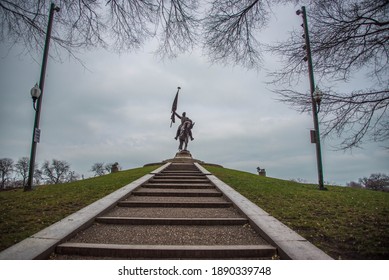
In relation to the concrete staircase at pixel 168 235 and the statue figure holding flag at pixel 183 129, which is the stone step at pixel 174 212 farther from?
the statue figure holding flag at pixel 183 129

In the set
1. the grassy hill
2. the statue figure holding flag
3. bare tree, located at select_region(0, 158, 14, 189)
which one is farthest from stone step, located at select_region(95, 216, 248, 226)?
bare tree, located at select_region(0, 158, 14, 189)

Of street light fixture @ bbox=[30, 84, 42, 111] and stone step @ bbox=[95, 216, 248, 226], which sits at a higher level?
street light fixture @ bbox=[30, 84, 42, 111]

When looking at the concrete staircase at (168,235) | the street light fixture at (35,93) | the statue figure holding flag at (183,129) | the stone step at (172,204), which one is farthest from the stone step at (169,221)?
the statue figure holding flag at (183,129)

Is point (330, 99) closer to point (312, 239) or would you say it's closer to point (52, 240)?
point (312, 239)

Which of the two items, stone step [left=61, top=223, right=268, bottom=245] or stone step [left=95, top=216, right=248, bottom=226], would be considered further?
stone step [left=95, top=216, right=248, bottom=226]

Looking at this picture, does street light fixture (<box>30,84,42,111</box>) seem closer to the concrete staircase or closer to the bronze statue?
the concrete staircase

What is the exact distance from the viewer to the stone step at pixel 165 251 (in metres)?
3.10

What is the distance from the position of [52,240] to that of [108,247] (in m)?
0.80

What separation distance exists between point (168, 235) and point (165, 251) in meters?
0.67

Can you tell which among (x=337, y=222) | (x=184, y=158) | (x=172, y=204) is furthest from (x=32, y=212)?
(x=184, y=158)

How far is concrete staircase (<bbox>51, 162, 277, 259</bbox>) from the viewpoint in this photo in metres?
3.12

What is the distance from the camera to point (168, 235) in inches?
148

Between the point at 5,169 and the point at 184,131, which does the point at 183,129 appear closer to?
the point at 184,131

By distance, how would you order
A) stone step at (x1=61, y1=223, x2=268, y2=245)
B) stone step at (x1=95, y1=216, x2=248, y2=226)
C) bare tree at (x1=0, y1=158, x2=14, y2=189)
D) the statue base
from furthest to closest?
bare tree at (x1=0, y1=158, x2=14, y2=189)
the statue base
stone step at (x1=95, y1=216, x2=248, y2=226)
stone step at (x1=61, y1=223, x2=268, y2=245)
